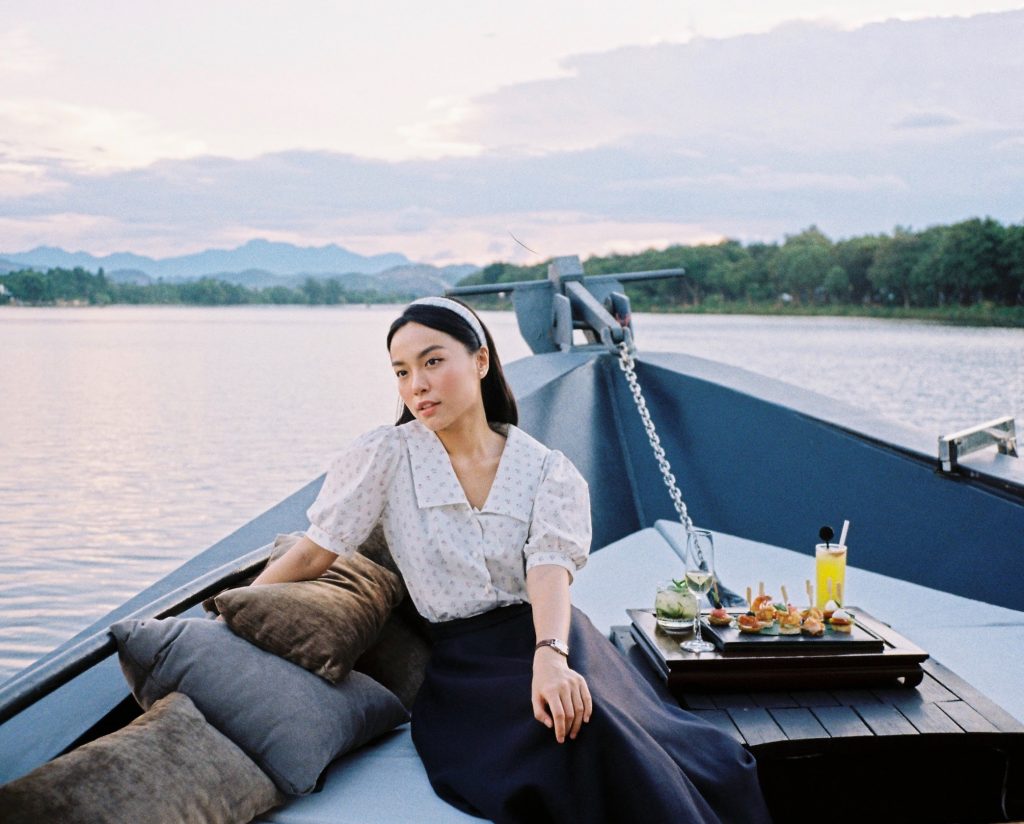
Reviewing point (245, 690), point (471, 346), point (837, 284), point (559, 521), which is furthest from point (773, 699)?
point (837, 284)

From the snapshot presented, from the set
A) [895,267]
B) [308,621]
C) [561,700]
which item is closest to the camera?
[561,700]

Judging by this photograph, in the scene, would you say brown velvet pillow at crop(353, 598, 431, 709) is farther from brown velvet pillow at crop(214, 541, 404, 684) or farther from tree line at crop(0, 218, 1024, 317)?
tree line at crop(0, 218, 1024, 317)

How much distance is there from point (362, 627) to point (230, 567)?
13.6 inches

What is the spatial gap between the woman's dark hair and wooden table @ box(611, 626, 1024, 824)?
662mm

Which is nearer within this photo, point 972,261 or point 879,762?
point 879,762

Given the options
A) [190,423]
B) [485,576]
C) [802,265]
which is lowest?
[190,423]

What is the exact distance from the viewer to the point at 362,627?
2053 mm

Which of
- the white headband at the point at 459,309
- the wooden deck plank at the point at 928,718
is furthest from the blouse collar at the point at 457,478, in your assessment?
the wooden deck plank at the point at 928,718

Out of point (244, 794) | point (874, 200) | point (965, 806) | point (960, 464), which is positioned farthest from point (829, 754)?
point (874, 200)

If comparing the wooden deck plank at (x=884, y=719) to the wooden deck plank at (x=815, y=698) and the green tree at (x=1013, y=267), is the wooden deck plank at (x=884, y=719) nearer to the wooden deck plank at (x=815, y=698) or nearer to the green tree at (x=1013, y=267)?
the wooden deck plank at (x=815, y=698)

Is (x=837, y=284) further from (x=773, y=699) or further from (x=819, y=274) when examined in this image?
(x=773, y=699)

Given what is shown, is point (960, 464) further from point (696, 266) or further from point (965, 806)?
point (696, 266)

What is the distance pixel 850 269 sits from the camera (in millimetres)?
17656

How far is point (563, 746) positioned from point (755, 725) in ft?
1.74
